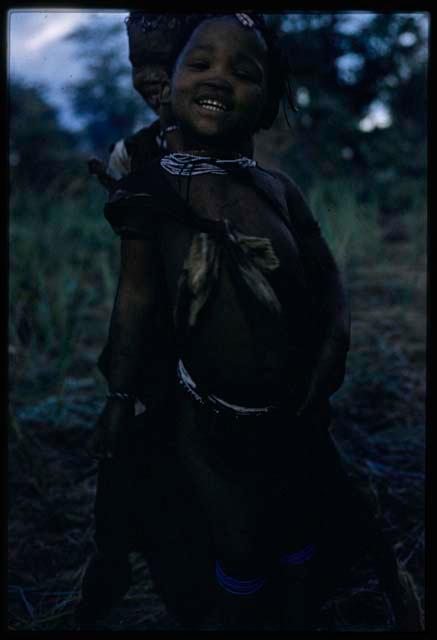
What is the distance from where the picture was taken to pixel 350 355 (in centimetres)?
321

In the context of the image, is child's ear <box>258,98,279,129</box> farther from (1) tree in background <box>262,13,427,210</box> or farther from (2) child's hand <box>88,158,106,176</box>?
(1) tree in background <box>262,13,427,210</box>

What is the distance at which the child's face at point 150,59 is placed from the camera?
1.43 m

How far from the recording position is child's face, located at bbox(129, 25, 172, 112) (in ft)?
4.68

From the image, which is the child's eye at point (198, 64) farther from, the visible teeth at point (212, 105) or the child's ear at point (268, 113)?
the child's ear at point (268, 113)

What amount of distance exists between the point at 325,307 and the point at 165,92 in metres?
0.62

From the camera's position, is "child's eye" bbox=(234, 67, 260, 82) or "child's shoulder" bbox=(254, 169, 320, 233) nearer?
"child's eye" bbox=(234, 67, 260, 82)

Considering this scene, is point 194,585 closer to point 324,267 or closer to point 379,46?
point 324,267

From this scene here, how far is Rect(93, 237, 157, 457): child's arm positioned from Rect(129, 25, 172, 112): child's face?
0.44 metres

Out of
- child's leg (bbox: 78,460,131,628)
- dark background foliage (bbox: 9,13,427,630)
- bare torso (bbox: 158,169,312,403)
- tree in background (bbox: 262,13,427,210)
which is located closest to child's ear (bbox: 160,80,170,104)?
bare torso (bbox: 158,169,312,403)

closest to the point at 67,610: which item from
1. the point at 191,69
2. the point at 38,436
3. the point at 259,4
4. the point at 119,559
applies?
the point at 119,559

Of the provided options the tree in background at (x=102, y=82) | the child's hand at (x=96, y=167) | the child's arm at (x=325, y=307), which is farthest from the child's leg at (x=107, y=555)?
the tree in background at (x=102, y=82)

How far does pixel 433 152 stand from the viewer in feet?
4.96

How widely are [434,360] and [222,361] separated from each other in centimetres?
56

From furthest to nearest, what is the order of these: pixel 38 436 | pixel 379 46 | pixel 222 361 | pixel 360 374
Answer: pixel 379 46 < pixel 360 374 < pixel 38 436 < pixel 222 361
